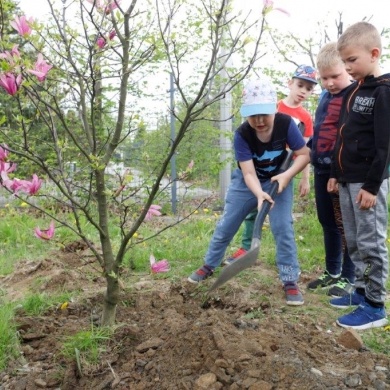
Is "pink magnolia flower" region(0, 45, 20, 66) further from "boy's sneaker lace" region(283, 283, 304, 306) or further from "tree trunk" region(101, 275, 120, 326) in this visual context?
"boy's sneaker lace" region(283, 283, 304, 306)

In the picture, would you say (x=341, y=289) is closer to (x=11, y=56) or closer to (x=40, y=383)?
(x=40, y=383)

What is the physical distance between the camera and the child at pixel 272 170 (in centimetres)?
292

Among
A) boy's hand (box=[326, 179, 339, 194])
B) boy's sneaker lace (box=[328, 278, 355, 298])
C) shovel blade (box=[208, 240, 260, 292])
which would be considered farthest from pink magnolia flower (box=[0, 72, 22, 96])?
boy's sneaker lace (box=[328, 278, 355, 298])

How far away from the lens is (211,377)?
189 cm

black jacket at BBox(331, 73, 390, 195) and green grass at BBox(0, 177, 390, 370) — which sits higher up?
black jacket at BBox(331, 73, 390, 195)

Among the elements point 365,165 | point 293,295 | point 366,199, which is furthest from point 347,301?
point 365,165

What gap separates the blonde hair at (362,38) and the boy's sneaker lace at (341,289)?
4.98ft

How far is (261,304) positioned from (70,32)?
73.0 inches

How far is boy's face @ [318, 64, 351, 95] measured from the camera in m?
2.88

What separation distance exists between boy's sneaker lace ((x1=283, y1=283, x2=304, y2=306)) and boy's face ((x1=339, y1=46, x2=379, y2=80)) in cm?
135

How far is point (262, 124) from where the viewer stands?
9.54 ft

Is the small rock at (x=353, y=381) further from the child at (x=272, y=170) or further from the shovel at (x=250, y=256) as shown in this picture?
the child at (x=272, y=170)

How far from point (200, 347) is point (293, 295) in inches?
42.6

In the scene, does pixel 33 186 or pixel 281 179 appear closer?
pixel 33 186
